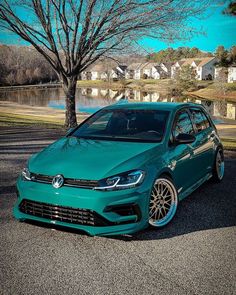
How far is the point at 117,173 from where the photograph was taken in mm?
3814

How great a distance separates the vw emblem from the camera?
3.79m

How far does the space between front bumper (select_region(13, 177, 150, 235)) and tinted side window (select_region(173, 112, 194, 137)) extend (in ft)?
4.64

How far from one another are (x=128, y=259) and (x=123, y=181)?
2.65 ft

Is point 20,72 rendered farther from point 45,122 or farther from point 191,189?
point 191,189

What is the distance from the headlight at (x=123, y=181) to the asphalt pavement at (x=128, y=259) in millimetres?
582

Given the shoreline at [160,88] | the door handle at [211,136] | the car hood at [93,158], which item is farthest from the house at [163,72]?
the car hood at [93,158]

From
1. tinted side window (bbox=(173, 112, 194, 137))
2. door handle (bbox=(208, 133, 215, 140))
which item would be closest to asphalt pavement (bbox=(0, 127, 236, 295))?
tinted side window (bbox=(173, 112, 194, 137))

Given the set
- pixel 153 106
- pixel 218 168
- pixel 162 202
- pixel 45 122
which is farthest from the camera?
pixel 45 122

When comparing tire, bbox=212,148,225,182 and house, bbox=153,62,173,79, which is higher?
house, bbox=153,62,173,79

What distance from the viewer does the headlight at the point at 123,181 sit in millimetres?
3720

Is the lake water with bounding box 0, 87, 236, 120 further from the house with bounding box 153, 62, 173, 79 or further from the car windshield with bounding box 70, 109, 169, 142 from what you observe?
the house with bounding box 153, 62, 173, 79

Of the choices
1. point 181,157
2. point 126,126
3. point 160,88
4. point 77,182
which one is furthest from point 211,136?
point 160,88

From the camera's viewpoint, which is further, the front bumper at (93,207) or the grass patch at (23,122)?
the grass patch at (23,122)

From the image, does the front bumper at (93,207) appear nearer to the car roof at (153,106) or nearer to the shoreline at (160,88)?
the car roof at (153,106)
